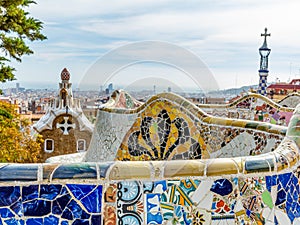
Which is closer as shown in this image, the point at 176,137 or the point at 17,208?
the point at 17,208

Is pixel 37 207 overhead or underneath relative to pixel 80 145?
underneath

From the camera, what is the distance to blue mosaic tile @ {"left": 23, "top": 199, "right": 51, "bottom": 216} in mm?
1901

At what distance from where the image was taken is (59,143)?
1288 centimetres

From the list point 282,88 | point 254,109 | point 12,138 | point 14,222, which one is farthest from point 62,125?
point 14,222

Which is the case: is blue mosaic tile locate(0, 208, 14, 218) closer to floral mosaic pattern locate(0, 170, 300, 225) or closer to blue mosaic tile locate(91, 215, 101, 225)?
floral mosaic pattern locate(0, 170, 300, 225)

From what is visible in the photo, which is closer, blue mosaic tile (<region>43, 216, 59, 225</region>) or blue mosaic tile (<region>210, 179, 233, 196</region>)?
blue mosaic tile (<region>43, 216, 59, 225</region>)

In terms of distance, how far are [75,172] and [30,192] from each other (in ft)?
0.66

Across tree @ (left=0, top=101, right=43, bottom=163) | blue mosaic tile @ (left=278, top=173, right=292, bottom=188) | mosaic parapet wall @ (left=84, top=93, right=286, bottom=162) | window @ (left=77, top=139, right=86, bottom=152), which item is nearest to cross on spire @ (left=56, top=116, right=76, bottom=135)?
window @ (left=77, top=139, right=86, bottom=152)

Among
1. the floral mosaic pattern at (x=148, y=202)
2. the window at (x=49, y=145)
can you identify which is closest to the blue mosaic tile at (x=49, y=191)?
the floral mosaic pattern at (x=148, y=202)

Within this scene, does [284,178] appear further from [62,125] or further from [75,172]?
[62,125]

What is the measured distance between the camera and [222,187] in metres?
2.10

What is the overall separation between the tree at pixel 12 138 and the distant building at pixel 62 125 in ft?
11.2

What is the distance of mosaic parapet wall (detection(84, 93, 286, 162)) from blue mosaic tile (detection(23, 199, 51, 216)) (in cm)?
211

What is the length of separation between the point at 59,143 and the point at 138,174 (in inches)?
441
